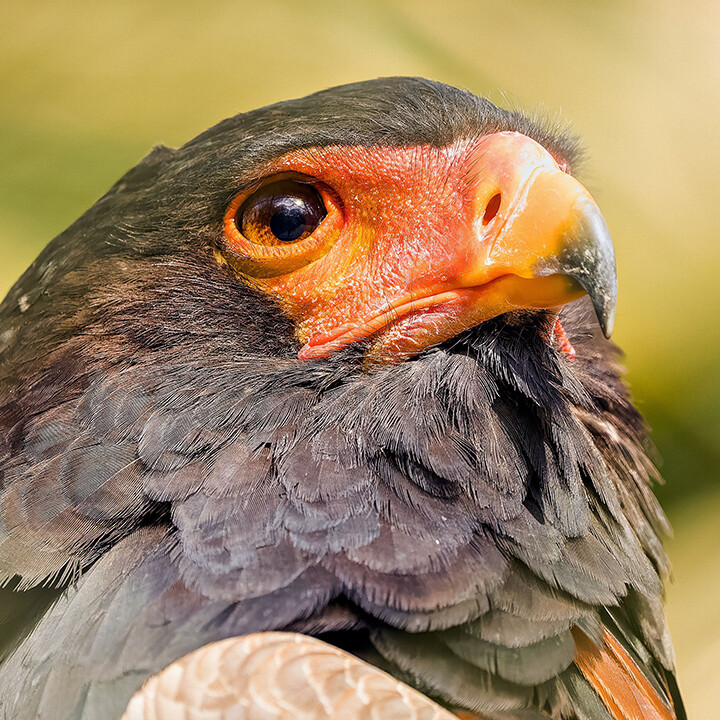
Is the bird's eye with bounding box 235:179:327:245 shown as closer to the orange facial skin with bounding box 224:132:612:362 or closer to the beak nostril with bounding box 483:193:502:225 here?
the orange facial skin with bounding box 224:132:612:362

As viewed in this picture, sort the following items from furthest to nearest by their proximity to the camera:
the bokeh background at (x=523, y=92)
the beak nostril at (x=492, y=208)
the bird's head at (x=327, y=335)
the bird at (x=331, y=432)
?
the bokeh background at (x=523, y=92), the beak nostril at (x=492, y=208), the bird's head at (x=327, y=335), the bird at (x=331, y=432)

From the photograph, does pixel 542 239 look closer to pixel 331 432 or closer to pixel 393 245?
pixel 393 245

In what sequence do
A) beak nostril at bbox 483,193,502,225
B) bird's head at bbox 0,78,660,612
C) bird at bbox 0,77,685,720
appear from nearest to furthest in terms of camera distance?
1. bird at bbox 0,77,685,720
2. bird's head at bbox 0,78,660,612
3. beak nostril at bbox 483,193,502,225

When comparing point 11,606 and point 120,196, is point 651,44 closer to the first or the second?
point 120,196

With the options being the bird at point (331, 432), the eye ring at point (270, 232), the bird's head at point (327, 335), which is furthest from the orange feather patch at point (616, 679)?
the eye ring at point (270, 232)

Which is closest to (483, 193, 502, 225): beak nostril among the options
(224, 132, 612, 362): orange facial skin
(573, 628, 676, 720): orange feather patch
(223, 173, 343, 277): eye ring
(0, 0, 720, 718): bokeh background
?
(224, 132, 612, 362): orange facial skin

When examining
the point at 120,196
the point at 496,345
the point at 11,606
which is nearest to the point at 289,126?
the point at 120,196

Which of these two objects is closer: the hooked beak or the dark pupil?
the hooked beak

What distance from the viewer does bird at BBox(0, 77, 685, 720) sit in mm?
1463

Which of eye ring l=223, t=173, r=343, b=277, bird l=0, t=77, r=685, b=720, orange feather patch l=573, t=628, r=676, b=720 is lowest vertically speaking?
orange feather patch l=573, t=628, r=676, b=720

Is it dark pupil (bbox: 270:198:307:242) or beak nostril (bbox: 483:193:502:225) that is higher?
A: dark pupil (bbox: 270:198:307:242)

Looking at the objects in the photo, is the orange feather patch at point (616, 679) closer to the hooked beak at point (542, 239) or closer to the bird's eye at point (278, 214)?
the hooked beak at point (542, 239)

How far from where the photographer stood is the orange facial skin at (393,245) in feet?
5.51

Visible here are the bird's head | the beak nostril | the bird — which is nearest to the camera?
the bird
